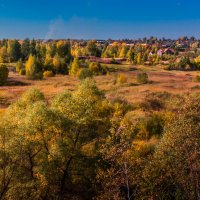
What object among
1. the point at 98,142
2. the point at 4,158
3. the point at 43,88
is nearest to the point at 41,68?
the point at 43,88

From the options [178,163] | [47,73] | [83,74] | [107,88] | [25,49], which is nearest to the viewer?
[178,163]

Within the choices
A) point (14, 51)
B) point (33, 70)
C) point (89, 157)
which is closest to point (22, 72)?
point (33, 70)

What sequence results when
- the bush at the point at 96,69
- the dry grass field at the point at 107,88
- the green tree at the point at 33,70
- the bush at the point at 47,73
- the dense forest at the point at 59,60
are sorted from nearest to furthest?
the dry grass field at the point at 107,88
the green tree at the point at 33,70
the dense forest at the point at 59,60
the bush at the point at 96,69
the bush at the point at 47,73

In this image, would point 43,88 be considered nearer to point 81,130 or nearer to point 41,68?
point 41,68

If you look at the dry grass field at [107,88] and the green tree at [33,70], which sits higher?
the green tree at [33,70]

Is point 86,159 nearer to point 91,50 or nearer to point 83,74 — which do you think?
point 83,74

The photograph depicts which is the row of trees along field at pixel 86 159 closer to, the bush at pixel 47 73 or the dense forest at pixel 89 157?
the dense forest at pixel 89 157

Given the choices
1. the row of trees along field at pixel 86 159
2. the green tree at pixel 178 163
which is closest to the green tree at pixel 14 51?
the row of trees along field at pixel 86 159

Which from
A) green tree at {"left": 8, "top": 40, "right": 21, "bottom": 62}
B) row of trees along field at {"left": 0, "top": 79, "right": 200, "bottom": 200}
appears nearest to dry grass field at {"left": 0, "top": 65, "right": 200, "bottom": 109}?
row of trees along field at {"left": 0, "top": 79, "right": 200, "bottom": 200}
